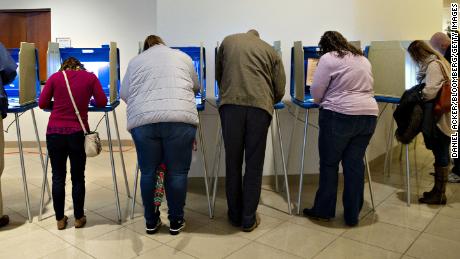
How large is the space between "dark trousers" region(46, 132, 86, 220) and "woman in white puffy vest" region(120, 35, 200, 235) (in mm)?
410

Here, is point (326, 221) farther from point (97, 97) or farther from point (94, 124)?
point (94, 124)

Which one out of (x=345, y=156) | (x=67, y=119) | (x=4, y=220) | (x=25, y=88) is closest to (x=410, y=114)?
(x=345, y=156)

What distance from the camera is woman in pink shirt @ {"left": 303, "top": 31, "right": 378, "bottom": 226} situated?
259cm

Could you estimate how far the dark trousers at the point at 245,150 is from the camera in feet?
8.48

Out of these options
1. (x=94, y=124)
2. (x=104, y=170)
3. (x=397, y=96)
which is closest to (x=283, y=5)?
(x=397, y=96)

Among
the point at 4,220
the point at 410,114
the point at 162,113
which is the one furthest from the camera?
the point at 410,114

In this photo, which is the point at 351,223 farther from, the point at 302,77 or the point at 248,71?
the point at 248,71

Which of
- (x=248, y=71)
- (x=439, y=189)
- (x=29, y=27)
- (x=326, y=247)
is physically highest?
(x=29, y=27)

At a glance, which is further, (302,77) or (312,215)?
(302,77)

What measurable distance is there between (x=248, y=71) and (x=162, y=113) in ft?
1.99

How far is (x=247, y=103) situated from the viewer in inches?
99.9

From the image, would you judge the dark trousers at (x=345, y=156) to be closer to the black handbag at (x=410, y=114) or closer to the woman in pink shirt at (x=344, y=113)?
the woman in pink shirt at (x=344, y=113)

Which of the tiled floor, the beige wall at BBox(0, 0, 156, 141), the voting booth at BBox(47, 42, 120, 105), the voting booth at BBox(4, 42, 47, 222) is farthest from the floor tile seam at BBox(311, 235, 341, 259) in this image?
the beige wall at BBox(0, 0, 156, 141)

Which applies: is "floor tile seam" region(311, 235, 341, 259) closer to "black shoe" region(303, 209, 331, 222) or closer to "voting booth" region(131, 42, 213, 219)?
"black shoe" region(303, 209, 331, 222)
